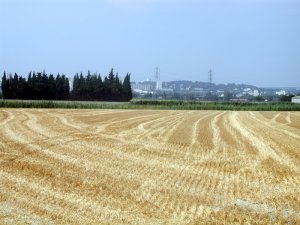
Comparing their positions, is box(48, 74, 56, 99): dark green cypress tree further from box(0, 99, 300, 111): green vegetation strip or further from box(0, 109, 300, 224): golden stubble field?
box(0, 109, 300, 224): golden stubble field

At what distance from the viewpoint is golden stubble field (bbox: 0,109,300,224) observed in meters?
9.31

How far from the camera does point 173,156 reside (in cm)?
1777

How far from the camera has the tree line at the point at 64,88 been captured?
10325 centimetres

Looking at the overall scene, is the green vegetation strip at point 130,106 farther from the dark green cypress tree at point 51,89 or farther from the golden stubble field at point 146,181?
the golden stubble field at point 146,181

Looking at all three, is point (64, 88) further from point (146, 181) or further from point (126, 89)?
point (146, 181)

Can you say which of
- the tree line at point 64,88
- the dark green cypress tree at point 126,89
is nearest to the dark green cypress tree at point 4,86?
the tree line at point 64,88

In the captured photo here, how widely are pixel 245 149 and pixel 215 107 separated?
172 ft

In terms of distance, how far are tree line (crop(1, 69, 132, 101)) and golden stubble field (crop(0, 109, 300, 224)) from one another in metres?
84.0

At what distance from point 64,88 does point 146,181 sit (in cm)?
10066

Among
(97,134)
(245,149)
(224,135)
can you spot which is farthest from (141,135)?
(245,149)

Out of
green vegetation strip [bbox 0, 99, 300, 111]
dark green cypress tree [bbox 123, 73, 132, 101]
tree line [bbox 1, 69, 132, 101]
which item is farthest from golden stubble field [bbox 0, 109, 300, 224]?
dark green cypress tree [bbox 123, 73, 132, 101]

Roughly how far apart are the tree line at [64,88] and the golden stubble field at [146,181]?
276 feet

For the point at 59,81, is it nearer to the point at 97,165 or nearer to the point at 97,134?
the point at 97,134

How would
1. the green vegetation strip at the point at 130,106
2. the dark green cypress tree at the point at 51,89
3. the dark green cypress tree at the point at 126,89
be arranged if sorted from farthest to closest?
the dark green cypress tree at the point at 126,89, the dark green cypress tree at the point at 51,89, the green vegetation strip at the point at 130,106
